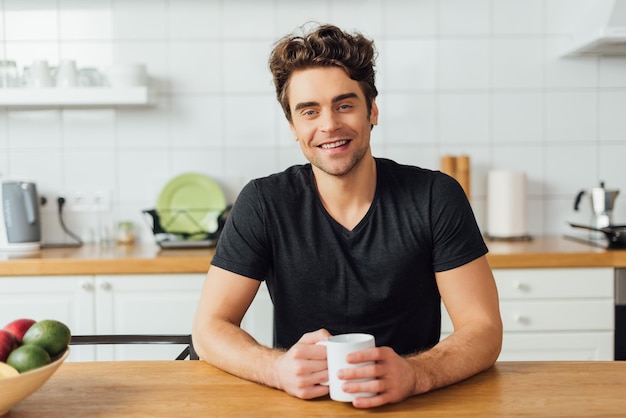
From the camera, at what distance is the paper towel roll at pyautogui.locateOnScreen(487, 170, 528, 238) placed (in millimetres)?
3047

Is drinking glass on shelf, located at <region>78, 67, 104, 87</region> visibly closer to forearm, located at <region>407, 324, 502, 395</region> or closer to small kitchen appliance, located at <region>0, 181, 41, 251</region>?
small kitchen appliance, located at <region>0, 181, 41, 251</region>

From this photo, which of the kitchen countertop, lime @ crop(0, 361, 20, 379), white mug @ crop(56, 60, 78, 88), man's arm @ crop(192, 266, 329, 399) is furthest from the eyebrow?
white mug @ crop(56, 60, 78, 88)

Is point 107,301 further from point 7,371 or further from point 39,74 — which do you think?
point 7,371

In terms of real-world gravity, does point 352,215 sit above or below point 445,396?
above

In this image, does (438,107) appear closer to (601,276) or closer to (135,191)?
(601,276)

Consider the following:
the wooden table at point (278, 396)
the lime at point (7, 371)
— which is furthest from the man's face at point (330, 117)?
the lime at point (7, 371)

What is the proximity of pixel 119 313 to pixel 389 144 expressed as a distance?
1.33 m

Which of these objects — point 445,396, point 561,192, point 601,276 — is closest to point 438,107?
point 561,192

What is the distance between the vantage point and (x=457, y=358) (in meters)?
1.29

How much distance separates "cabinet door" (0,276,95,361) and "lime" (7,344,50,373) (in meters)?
1.56

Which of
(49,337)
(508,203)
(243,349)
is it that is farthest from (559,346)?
(49,337)

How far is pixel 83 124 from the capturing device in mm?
3170

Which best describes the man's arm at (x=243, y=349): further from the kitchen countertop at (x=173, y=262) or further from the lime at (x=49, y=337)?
the kitchen countertop at (x=173, y=262)

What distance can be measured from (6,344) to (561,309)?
2002mm
